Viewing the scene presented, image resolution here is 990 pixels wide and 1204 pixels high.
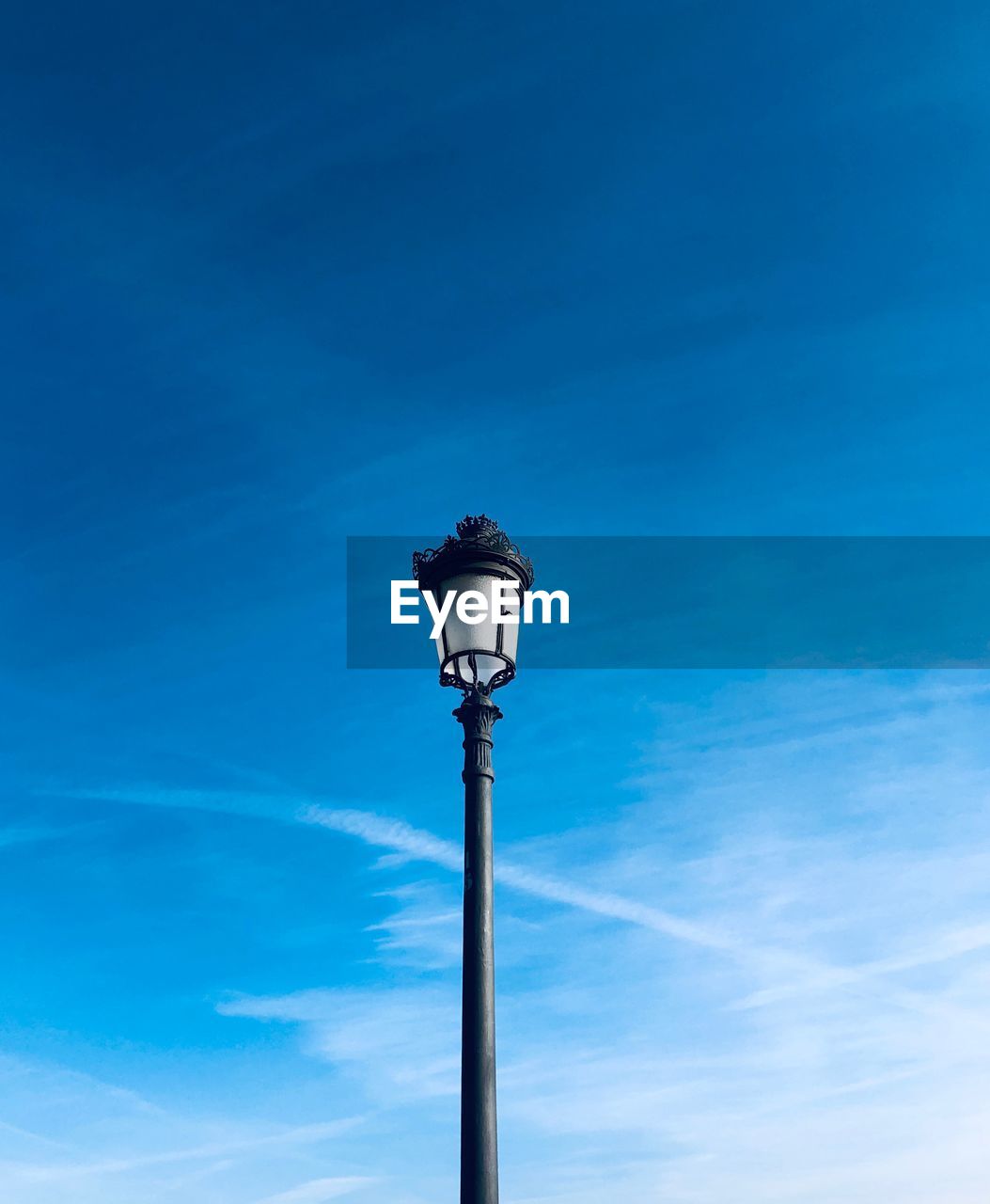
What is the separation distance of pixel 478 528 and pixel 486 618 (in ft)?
2.71

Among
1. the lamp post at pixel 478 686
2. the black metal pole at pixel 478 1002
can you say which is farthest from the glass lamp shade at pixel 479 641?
the black metal pole at pixel 478 1002

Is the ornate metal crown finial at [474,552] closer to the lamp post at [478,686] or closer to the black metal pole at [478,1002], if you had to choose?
the lamp post at [478,686]

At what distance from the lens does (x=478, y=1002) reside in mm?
8289

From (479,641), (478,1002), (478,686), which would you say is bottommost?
(478,1002)

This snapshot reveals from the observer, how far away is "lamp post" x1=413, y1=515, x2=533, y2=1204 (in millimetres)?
8219

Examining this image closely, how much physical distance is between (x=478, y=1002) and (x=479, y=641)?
2807 millimetres

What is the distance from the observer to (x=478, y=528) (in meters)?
9.92

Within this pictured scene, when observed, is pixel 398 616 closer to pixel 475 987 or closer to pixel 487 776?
pixel 487 776

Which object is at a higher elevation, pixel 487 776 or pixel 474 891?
pixel 487 776

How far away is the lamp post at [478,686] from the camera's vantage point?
8219 mm

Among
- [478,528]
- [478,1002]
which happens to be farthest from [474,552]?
[478,1002]

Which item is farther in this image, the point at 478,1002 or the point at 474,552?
the point at 474,552

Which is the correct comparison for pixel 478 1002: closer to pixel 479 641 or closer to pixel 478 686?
pixel 478 686

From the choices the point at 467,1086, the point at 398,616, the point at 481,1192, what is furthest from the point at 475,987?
the point at 398,616
